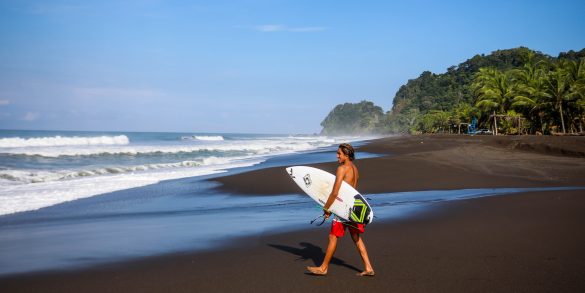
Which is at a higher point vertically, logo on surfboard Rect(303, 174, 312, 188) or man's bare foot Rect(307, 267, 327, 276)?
logo on surfboard Rect(303, 174, 312, 188)

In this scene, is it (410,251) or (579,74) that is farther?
(579,74)

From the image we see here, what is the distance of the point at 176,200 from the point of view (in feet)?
36.7

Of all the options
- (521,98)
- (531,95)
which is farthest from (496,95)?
(521,98)

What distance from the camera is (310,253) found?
237 inches

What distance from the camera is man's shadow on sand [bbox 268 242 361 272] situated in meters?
5.56

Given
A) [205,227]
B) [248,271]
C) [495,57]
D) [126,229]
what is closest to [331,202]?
[248,271]

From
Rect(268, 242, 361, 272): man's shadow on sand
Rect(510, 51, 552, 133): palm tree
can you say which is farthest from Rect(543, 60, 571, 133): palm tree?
Rect(268, 242, 361, 272): man's shadow on sand

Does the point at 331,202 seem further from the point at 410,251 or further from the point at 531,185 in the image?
the point at 531,185

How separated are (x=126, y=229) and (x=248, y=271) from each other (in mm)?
3344

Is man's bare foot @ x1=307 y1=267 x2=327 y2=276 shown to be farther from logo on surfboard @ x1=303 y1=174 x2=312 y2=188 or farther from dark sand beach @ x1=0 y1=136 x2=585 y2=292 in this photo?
logo on surfboard @ x1=303 y1=174 x2=312 y2=188

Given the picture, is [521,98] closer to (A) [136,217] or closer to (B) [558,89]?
(B) [558,89]

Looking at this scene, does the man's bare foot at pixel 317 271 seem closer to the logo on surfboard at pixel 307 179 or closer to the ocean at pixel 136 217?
the logo on surfboard at pixel 307 179

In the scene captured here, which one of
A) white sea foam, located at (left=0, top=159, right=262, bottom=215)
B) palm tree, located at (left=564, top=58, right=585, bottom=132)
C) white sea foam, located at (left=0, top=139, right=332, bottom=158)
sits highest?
palm tree, located at (left=564, top=58, right=585, bottom=132)

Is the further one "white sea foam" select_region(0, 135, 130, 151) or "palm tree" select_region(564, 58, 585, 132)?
"white sea foam" select_region(0, 135, 130, 151)
